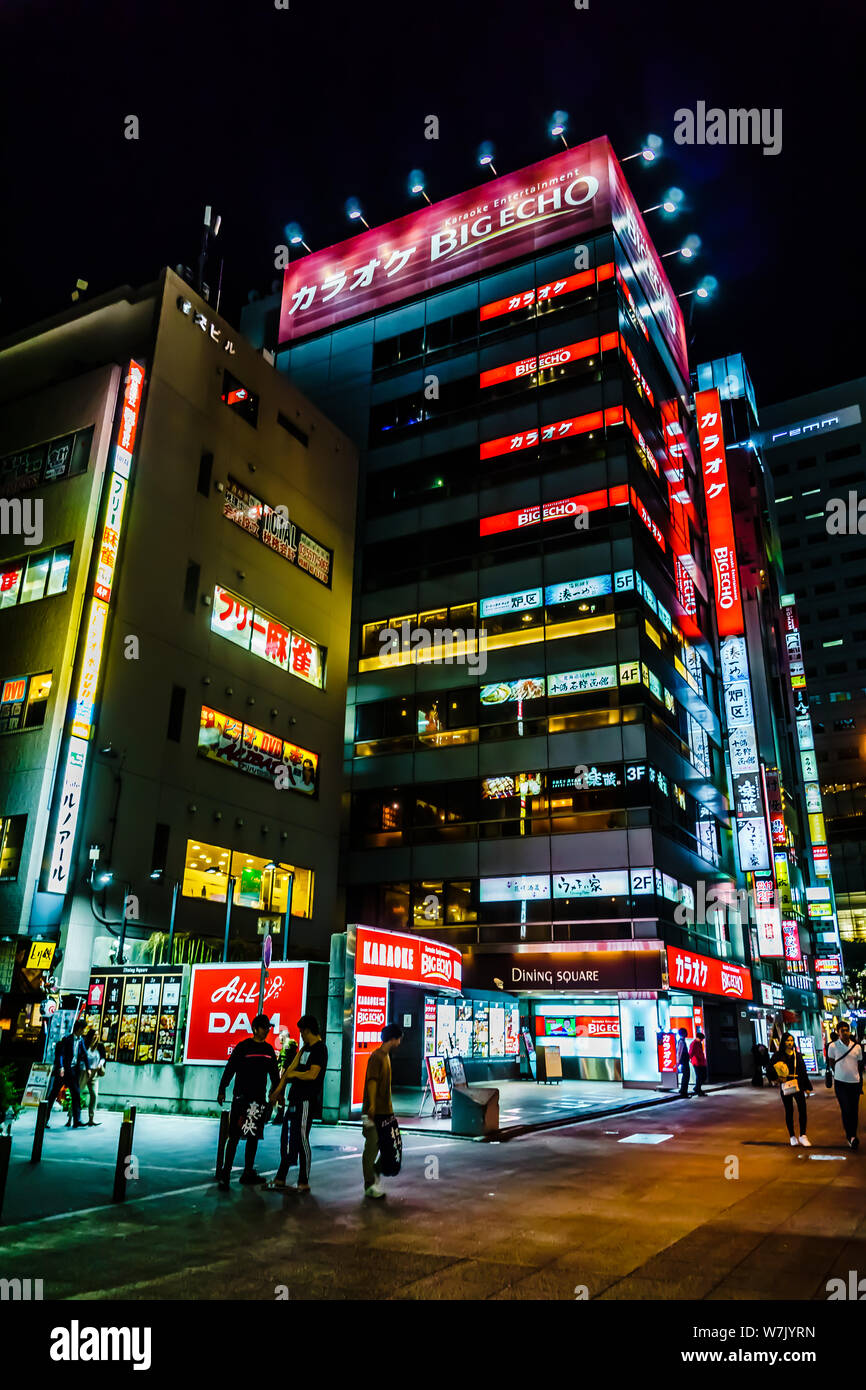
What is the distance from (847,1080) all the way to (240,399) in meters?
29.8

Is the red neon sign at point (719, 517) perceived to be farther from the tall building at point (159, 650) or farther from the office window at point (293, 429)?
the office window at point (293, 429)

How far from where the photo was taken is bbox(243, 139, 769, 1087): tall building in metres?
33.3

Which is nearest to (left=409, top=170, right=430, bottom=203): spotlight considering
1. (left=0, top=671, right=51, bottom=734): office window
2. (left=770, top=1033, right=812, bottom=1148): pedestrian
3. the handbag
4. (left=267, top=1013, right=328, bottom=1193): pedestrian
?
(left=0, top=671, right=51, bottom=734): office window

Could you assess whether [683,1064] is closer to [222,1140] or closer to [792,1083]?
[792,1083]

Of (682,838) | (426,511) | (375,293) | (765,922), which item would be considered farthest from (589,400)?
(765,922)

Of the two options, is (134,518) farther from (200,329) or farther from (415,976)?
(415,976)

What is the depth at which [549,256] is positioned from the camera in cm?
4312

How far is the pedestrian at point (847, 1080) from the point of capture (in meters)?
15.2

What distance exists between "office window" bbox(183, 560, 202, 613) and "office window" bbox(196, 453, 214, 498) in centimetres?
289

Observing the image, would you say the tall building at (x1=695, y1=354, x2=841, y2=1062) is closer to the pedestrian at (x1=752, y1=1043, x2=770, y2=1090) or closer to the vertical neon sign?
the pedestrian at (x1=752, y1=1043, x2=770, y2=1090)

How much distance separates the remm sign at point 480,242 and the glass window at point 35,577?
91.0 feet

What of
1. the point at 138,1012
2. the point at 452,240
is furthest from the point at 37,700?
the point at 452,240

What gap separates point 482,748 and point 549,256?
2521cm

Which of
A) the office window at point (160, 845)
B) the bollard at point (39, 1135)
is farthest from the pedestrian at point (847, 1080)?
the office window at point (160, 845)
